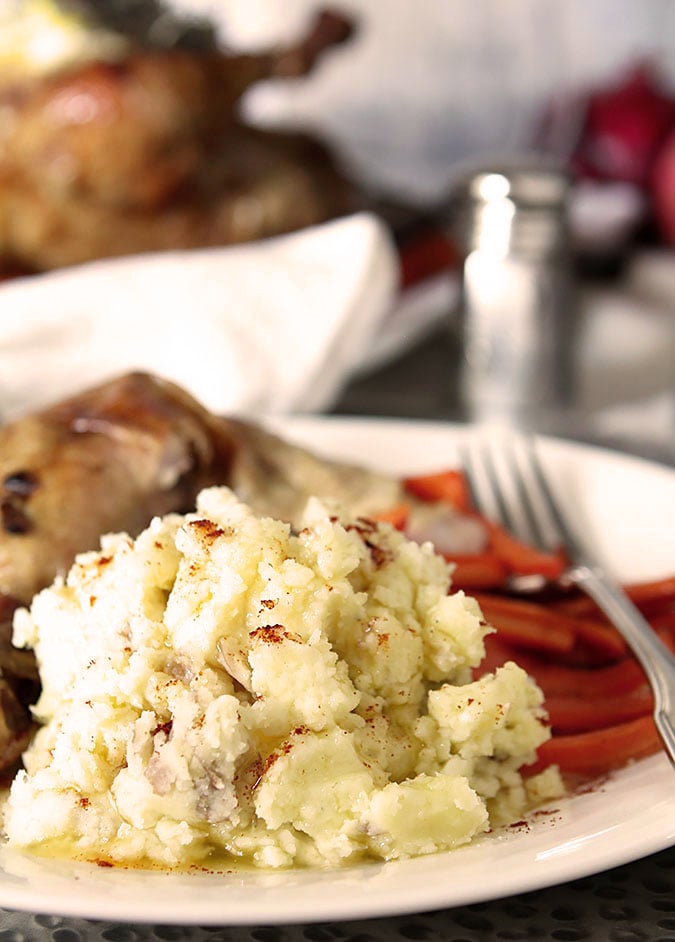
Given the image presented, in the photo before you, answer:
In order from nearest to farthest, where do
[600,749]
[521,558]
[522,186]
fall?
1. [600,749]
2. [521,558]
3. [522,186]

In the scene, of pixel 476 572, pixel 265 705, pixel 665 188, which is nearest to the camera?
pixel 265 705

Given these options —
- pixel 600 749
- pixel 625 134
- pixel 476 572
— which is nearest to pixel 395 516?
pixel 476 572

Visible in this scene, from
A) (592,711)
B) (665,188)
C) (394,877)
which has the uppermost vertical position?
(394,877)

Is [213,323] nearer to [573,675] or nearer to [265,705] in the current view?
[573,675]

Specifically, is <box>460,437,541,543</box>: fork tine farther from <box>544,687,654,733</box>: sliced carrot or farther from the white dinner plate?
the white dinner plate

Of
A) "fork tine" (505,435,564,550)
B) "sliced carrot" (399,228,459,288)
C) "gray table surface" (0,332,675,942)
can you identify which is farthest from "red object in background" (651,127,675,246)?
"gray table surface" (0,332,675,942)
